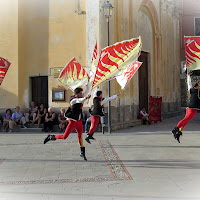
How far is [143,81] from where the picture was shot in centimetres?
1983

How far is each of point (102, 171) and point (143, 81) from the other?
13692 millimetres

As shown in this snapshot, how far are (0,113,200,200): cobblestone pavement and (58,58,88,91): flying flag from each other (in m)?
2.02

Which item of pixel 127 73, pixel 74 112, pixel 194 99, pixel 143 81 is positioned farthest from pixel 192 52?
pixel 143 81

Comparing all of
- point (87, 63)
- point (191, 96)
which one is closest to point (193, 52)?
point (191, 96)

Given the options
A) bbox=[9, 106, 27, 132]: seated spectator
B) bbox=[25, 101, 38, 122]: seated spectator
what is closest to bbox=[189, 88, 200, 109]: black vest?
bbox=[25, 101, 38, 122]: seated spectator

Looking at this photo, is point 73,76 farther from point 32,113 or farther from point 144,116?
point 144,116

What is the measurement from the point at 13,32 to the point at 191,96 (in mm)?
10537

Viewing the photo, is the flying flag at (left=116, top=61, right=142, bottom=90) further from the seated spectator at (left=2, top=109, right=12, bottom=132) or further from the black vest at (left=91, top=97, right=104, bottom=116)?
the seated spectator at (left=2, top=109, right=12, bottom=132)

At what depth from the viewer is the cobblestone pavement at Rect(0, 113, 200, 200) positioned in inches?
197

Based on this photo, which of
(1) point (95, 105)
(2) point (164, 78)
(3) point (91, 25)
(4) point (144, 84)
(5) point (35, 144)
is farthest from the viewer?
(2) point (164, 78)

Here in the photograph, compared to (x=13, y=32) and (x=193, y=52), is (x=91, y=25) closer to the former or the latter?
(x=13, y=32)

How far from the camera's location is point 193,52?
28.9 feet

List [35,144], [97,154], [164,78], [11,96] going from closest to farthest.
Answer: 1. [97,154]
2. [35,144]
3. [11,96]
4. [164,78]

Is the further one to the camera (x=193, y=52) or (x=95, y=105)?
(x=95, y=105)
